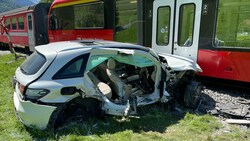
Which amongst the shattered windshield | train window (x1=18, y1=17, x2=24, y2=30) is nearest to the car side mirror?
the shattered windshield

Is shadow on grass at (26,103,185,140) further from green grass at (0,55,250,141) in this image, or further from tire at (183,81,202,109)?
tire at (183,81,202,109)

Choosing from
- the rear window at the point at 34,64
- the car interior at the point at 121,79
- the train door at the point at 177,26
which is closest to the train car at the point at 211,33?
the train door at the point at 177,26

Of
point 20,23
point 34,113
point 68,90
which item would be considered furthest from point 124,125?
point 20,23

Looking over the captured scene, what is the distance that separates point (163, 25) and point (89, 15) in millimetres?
3609

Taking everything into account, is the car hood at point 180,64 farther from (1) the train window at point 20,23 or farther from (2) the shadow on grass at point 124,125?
(1) the train window at point 20,23

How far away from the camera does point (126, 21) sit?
8.17 metres

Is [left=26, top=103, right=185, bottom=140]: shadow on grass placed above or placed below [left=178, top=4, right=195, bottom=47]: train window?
below

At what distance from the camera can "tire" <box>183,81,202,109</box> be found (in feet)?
17.9

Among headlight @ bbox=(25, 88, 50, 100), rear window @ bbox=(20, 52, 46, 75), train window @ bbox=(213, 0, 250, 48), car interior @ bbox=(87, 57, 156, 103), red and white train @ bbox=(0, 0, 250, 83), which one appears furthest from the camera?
red and white train @ bbox=(0, 0, 250, 83)

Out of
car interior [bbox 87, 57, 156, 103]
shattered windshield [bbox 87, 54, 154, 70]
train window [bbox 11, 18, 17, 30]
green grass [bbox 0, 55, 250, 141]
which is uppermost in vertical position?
train window [bbox 11, 18, 17, 30]

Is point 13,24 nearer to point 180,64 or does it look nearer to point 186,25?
point 186,25

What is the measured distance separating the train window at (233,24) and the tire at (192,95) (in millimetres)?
1511

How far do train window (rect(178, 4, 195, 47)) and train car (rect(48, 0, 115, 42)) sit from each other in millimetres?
2624

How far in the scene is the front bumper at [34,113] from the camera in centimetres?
381
